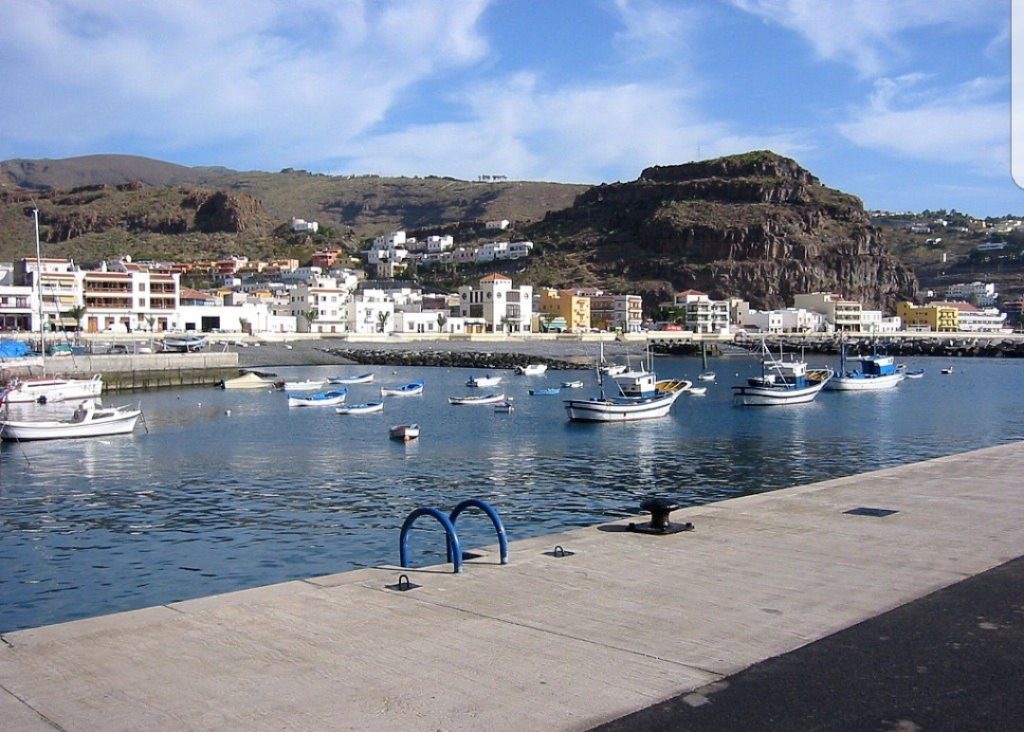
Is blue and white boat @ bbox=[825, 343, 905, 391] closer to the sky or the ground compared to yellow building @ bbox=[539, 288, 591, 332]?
closer to the ground

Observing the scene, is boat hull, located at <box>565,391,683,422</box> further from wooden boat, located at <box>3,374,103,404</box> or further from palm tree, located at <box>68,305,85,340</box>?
palm tree, located at <box>68,305,85,340</box>

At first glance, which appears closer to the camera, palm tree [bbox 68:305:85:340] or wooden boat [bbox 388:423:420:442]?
wooden boat [bbox 388:423:420:442]

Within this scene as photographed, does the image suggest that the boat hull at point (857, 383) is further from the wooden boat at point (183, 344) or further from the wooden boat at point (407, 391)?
the wooden boat at point (183, 344)

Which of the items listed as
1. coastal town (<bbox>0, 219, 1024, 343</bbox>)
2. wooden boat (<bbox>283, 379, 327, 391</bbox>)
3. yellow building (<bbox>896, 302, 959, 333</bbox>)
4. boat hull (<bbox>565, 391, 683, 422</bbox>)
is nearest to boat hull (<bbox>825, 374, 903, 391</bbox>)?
boat hull (<bbox>565, 391, 683, 422</bbox>)

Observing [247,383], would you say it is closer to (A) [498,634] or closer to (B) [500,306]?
(A) [498,634]

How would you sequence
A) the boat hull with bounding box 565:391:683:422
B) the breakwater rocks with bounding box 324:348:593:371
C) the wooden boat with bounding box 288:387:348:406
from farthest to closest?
the breakwater rocks with bounding box 324:348:593:371
the wooden boat with bounding box 288:387:348:406
the boat hull with bounding box 565:391:683:422

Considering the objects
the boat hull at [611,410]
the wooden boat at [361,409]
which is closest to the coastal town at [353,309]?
the wooden boat at [361,409]

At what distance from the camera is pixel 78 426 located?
134 ft

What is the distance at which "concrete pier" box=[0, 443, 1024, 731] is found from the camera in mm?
6562

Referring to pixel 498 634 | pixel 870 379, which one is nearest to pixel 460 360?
pixel 870 379

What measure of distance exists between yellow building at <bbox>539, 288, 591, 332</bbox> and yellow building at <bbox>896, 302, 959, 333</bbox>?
64727 millimetres

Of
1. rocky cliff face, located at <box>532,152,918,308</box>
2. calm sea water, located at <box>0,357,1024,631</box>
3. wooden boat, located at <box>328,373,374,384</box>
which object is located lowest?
calm sea water, located at <box>0,357,1024,631</box>

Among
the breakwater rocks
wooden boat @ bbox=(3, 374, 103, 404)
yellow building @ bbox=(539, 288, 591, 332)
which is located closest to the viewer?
wooden boat @ bbox=(3, 374, 103, 404)

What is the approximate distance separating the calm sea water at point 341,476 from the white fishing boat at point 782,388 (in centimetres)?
145
